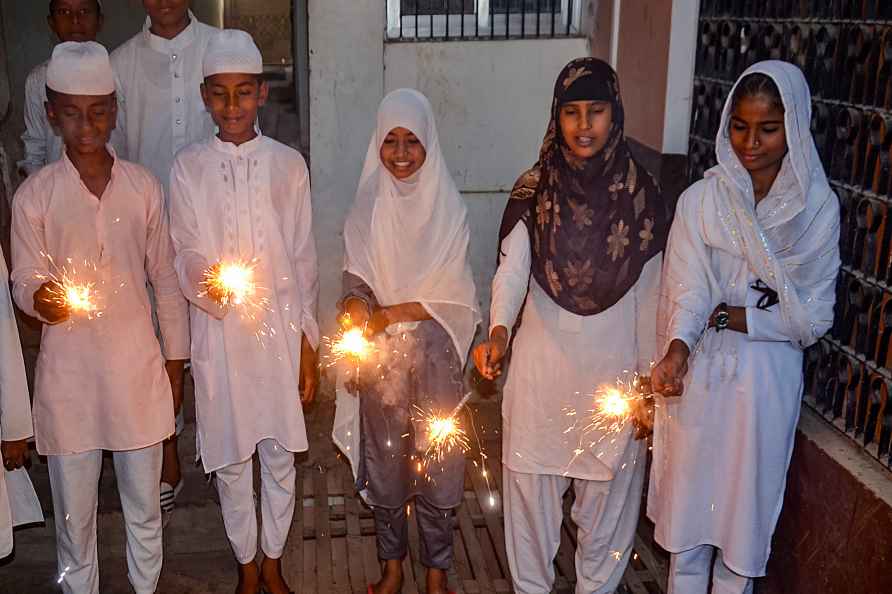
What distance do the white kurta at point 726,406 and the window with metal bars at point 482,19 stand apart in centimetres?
295

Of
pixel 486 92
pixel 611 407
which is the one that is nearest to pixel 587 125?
pixel 611 407

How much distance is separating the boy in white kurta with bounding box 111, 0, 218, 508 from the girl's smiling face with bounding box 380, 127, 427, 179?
4.30 feet

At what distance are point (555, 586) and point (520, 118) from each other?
9.97 feet

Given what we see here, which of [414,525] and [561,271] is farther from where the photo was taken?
[414,525]

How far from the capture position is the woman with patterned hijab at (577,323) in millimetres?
3568

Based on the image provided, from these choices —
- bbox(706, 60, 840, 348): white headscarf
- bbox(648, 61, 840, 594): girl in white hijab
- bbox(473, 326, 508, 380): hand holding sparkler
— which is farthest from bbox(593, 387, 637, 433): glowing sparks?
bbox(706, 60, 840, 348): white headscarf

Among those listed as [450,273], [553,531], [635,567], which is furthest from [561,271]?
[635,567]

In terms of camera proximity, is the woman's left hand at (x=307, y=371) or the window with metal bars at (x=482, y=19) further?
the window with metal bars at (x=482, y=19)

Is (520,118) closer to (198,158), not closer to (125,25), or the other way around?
(198,158)

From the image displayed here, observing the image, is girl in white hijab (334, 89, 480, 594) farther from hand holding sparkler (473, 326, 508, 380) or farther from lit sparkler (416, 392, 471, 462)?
hand holding sparkler (473, 326, 508, 380)

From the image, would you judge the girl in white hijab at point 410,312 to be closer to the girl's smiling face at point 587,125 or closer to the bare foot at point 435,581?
the bare foot at point 435,581

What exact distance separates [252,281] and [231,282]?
0.11 m

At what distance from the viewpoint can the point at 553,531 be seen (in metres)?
3.84

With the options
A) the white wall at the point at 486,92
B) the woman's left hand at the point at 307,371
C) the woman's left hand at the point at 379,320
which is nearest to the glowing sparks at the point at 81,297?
the woman's left hand at the point at 307,371
